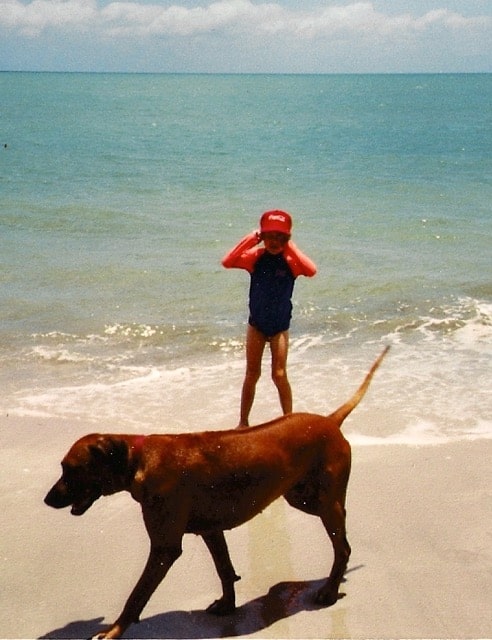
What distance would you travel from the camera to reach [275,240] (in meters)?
5.54

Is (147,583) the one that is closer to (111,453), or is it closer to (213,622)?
(213,622)

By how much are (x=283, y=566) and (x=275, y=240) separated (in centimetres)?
218

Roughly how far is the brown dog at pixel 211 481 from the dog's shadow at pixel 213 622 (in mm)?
73

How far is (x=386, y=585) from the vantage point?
13.7ft

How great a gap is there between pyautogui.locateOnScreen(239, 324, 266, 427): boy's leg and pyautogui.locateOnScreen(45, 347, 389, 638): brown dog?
74.8 inches

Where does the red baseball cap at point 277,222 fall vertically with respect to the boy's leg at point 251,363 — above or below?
above

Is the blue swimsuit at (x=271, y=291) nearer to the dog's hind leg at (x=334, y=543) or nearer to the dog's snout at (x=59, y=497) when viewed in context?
the dog's hind leg at (x=334, y=543)

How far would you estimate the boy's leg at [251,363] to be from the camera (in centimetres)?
593

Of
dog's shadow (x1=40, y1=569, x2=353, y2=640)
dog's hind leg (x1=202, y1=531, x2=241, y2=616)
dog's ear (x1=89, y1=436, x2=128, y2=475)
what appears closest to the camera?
dog's ear (x1=89, y1=436, x2=128, y2=475)

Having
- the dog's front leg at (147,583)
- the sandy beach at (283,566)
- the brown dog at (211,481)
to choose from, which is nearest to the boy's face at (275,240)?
the sandy beach at (283,566)

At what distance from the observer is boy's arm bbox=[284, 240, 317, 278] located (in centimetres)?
562

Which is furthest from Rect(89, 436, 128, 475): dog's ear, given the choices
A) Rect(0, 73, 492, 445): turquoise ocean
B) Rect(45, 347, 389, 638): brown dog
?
Rect(0, 73, 492, 445): turquoise ocean

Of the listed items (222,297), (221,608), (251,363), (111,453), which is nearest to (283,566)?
(221,608)

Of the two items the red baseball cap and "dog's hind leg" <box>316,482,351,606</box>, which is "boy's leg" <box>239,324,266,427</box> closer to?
the red baseball cap
